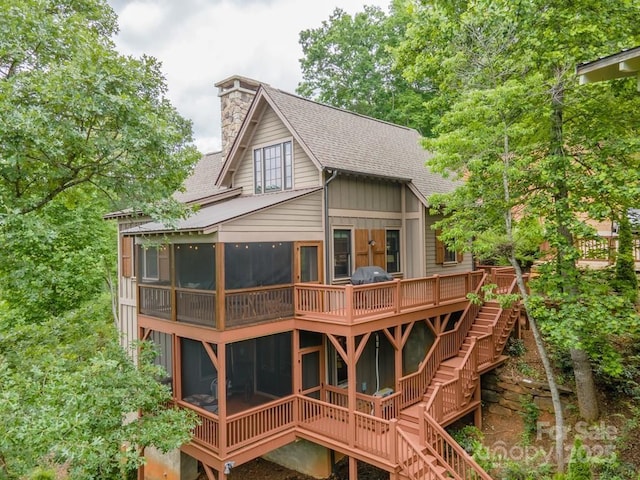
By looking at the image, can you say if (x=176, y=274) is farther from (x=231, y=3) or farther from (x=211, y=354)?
(x=231, y=3)

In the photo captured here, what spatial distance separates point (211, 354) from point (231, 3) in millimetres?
14482

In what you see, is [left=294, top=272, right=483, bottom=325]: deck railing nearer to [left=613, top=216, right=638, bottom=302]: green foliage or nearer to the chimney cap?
[left=613, top=216, right=638, bottom=302]: green foliage

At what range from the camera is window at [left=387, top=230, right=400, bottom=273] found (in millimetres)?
13875

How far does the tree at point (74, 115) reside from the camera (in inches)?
275

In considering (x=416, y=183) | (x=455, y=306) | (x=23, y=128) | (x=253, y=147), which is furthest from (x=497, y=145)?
(x=23, y=128)

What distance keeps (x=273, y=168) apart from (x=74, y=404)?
854cm

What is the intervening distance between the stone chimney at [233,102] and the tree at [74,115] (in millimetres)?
6592

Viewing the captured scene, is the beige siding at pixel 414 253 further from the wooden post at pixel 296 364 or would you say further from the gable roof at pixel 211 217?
the wooden post at pixel 296 364

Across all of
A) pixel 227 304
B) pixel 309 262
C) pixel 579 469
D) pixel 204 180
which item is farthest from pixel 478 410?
pixel 204 180

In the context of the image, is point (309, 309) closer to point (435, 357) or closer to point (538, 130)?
point (435, 357)

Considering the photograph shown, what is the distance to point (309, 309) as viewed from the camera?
10.6 meters

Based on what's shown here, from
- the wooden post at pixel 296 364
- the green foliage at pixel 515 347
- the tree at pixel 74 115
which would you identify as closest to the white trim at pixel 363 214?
the wooden post at pixel 296 364

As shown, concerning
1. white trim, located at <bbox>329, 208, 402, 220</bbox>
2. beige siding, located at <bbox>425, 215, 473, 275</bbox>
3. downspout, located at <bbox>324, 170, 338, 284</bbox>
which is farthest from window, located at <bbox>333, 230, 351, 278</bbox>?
beige siding, located at <bbox>425, 215, 473, 275</bbox>

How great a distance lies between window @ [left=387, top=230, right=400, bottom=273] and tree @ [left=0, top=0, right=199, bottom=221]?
728cm
